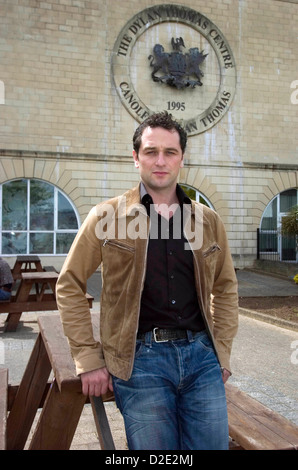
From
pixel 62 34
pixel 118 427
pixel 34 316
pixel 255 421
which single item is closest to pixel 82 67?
pixel 62 34

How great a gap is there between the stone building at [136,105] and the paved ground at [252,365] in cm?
878

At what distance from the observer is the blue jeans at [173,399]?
2.22m

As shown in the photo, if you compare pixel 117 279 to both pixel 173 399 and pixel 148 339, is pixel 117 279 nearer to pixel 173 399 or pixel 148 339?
pixel 148 339

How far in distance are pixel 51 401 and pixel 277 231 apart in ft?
59.0

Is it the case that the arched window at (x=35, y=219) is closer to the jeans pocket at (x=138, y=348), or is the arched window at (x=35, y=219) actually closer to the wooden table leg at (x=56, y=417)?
the wooden table leg at (x=56, y=417)

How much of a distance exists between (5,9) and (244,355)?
1536 centimetres

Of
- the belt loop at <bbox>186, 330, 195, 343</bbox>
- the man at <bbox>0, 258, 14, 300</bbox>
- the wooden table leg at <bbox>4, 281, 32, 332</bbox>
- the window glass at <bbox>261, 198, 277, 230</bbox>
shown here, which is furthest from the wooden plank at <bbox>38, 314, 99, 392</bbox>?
the window glass at <bbox>261, 198, 277, 230</bbox>

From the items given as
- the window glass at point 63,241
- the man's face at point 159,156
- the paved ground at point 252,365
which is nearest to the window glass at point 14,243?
the window glass at point 63,241

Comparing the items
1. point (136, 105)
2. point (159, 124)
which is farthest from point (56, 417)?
point (136, 105)

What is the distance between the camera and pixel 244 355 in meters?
6.42

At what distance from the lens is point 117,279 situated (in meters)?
2.43

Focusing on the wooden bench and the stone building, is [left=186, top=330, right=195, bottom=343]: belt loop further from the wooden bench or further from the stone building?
the stone building

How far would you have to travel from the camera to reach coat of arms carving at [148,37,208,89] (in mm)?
18172
